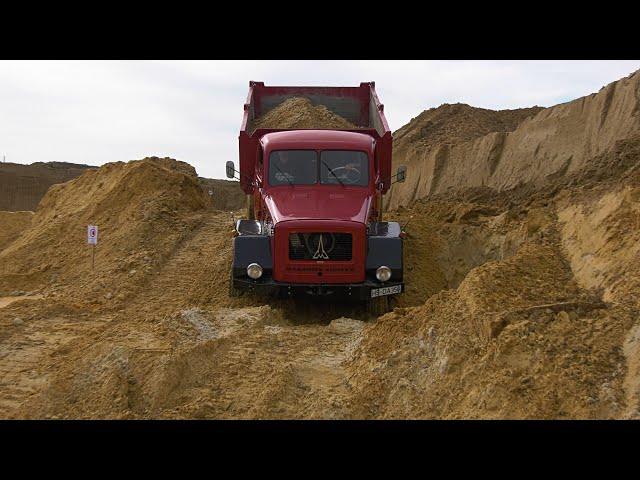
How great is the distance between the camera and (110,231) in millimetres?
14883

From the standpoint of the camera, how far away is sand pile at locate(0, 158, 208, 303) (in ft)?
42.1

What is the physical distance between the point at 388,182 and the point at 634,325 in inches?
270

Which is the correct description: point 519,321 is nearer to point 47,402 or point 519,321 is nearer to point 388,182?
point 47,402

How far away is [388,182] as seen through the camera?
40.5 ft

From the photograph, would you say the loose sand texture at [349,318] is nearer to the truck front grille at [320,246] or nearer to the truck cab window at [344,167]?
the truck front grille at [320,246]

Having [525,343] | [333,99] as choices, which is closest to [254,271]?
[525,343]

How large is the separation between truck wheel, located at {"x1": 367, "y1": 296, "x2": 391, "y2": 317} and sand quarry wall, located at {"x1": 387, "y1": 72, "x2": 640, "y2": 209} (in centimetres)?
616

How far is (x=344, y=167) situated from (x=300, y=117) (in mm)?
3442

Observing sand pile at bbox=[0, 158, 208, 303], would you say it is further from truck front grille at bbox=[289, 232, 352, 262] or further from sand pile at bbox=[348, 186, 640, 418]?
sand pile at bbox=[348, 186, 640, 418]

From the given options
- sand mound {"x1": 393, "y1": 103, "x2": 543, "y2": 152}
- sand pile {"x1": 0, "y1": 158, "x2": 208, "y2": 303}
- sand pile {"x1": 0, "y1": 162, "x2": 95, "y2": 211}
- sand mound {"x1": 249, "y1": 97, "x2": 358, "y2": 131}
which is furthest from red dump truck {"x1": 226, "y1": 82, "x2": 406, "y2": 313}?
sand pile {"x1": 0, "y1": 162, "x2": 95, "y2": 211}

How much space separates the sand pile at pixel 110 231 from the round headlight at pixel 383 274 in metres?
4.15

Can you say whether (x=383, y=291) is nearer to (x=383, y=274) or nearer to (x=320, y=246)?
(x=383, y=274)

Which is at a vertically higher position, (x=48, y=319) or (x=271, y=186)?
(x=271, y=186)

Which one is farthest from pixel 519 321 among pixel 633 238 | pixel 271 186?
pixel 271 186
